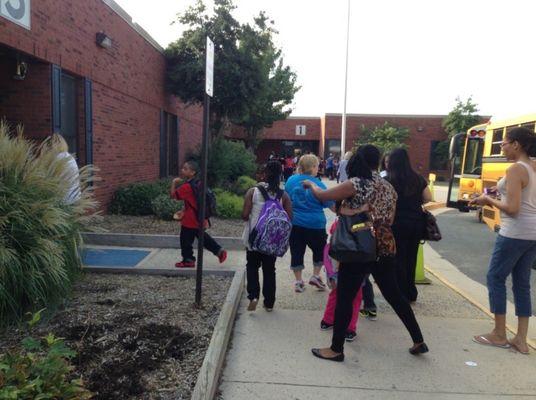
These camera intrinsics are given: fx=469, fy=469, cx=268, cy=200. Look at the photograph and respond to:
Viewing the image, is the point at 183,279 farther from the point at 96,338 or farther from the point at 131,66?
the point at 131,66

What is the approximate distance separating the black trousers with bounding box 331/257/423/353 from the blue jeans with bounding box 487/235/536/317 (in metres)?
0.88

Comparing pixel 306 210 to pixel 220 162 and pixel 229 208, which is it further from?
pixel 220 162

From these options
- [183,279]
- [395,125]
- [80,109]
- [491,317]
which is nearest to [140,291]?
[183,279]

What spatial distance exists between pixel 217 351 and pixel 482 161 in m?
9.48

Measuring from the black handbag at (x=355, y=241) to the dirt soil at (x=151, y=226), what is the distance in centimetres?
488

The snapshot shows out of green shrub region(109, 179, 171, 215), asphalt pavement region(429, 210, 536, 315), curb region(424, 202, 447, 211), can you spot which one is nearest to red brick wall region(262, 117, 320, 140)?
curb region(424, 202, 447, 211)

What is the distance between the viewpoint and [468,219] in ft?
44.5

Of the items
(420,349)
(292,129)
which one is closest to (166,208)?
(420,349)

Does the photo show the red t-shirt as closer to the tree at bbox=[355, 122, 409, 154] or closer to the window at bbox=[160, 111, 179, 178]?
the window at bbox=[160, 111, 179, 178]

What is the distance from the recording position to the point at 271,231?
4.59m

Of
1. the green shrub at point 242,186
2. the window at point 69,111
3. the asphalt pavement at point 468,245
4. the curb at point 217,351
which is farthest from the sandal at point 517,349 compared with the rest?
the green shrub at point 242,186

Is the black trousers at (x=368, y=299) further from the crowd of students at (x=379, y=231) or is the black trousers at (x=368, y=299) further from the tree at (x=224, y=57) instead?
the tree at (x=224, y=57)

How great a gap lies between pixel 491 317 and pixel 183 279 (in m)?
3.50

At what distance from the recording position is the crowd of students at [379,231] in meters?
3.80
